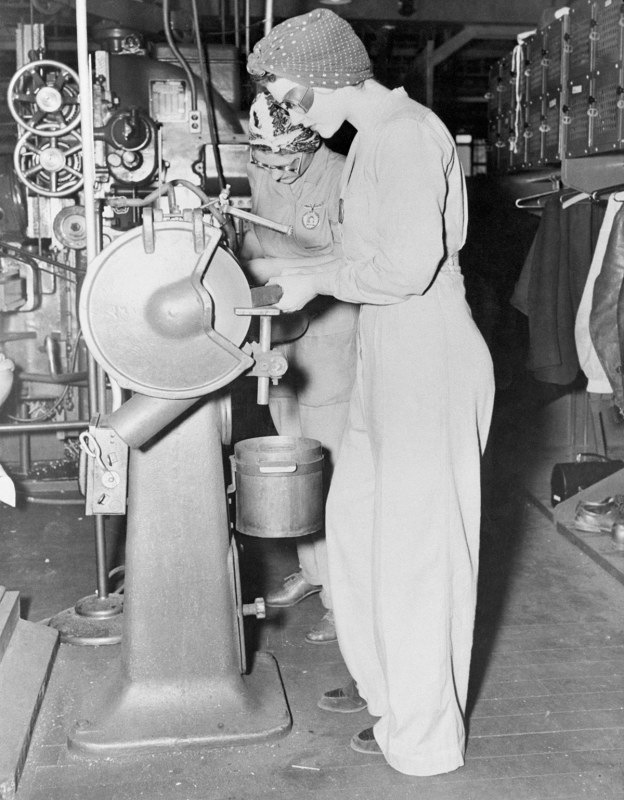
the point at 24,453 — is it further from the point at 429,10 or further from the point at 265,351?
the point at 429,10

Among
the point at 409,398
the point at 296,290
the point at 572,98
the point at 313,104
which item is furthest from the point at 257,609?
the point at 572,98

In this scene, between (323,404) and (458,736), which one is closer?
(458,736)

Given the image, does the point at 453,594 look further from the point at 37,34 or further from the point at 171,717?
the point at 37,34

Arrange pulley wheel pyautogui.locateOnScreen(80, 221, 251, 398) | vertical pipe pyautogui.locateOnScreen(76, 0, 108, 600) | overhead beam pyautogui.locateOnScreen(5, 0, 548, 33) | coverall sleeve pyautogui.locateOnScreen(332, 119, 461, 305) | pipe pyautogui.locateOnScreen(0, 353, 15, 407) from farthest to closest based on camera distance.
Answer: overhead beam pyautogui.locateOnScreen(5, 0, 548, 33)
pipe pyautogui.locateOnScreen(0, 353, 15, 407)
vertical pipe pyautogui.locateOnScreen(76, 0, 108, 600)
pulley wheel pyautogui.locateOnScreen(80, 221, 251, 398)
coverall sleeve pyautogui.locateOnScreen(332, 119, 461, 305)

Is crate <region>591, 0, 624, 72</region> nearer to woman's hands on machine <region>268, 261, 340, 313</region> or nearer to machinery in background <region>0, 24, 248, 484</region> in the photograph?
machinery in background <region>0, 24, 248, 484</region>

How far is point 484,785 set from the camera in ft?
6.64

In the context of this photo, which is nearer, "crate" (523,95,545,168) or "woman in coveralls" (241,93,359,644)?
"woman in coveralls" (241,93,359,644)

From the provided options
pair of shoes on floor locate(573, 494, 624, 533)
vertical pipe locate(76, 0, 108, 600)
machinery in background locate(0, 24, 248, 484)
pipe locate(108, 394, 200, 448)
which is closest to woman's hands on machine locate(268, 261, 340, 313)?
pipe locate(108, 394, 200, 448)

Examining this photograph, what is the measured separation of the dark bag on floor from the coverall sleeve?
242cm

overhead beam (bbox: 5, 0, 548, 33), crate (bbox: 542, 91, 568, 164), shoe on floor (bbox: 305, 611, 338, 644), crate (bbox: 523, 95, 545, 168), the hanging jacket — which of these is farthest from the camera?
overhead beam (bbox: 5, 0, 548, 33)

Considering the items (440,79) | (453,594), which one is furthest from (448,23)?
(453,594)

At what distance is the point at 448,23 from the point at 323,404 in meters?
3.70

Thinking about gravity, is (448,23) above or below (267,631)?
above

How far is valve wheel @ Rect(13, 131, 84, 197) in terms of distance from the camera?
12.7 feet
